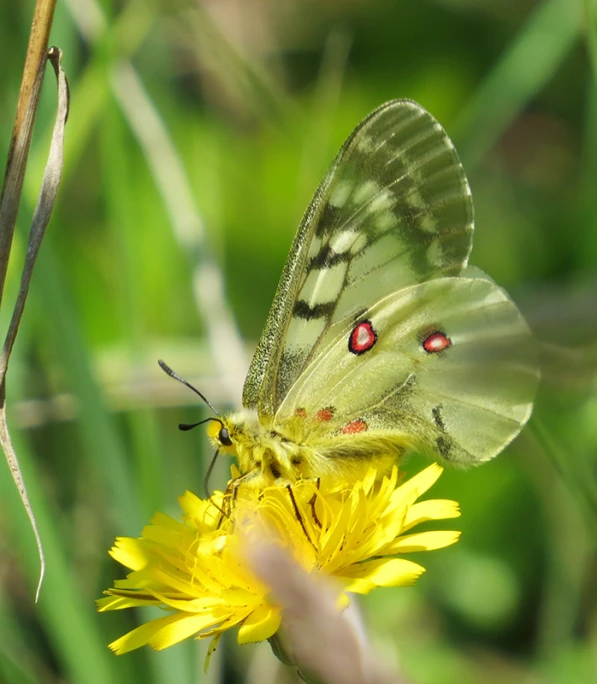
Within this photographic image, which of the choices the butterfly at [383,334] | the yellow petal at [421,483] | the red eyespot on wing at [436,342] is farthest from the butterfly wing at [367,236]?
the yellow petal at [421,483]

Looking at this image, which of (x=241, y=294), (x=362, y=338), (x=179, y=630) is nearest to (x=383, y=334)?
(x=362, y=338)

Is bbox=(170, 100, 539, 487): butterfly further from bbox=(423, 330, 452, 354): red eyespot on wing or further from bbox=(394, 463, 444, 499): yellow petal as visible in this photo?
bbox=(394, 463, 444, 499): yellow petal

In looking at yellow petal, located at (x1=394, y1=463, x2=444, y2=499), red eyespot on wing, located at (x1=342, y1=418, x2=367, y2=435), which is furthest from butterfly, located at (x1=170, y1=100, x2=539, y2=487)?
yellow petal, located at (x1=394, y1=463, x2=444, y2=499)

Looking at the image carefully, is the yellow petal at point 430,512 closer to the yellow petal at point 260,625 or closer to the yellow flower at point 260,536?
the yellow flower at point 260,536

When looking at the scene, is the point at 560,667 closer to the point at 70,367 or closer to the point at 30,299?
the point at 70,367

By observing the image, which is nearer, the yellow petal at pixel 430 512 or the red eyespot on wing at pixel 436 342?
the yellow petal at pixel 430 512

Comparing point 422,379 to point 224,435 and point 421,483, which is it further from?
point 224,435
